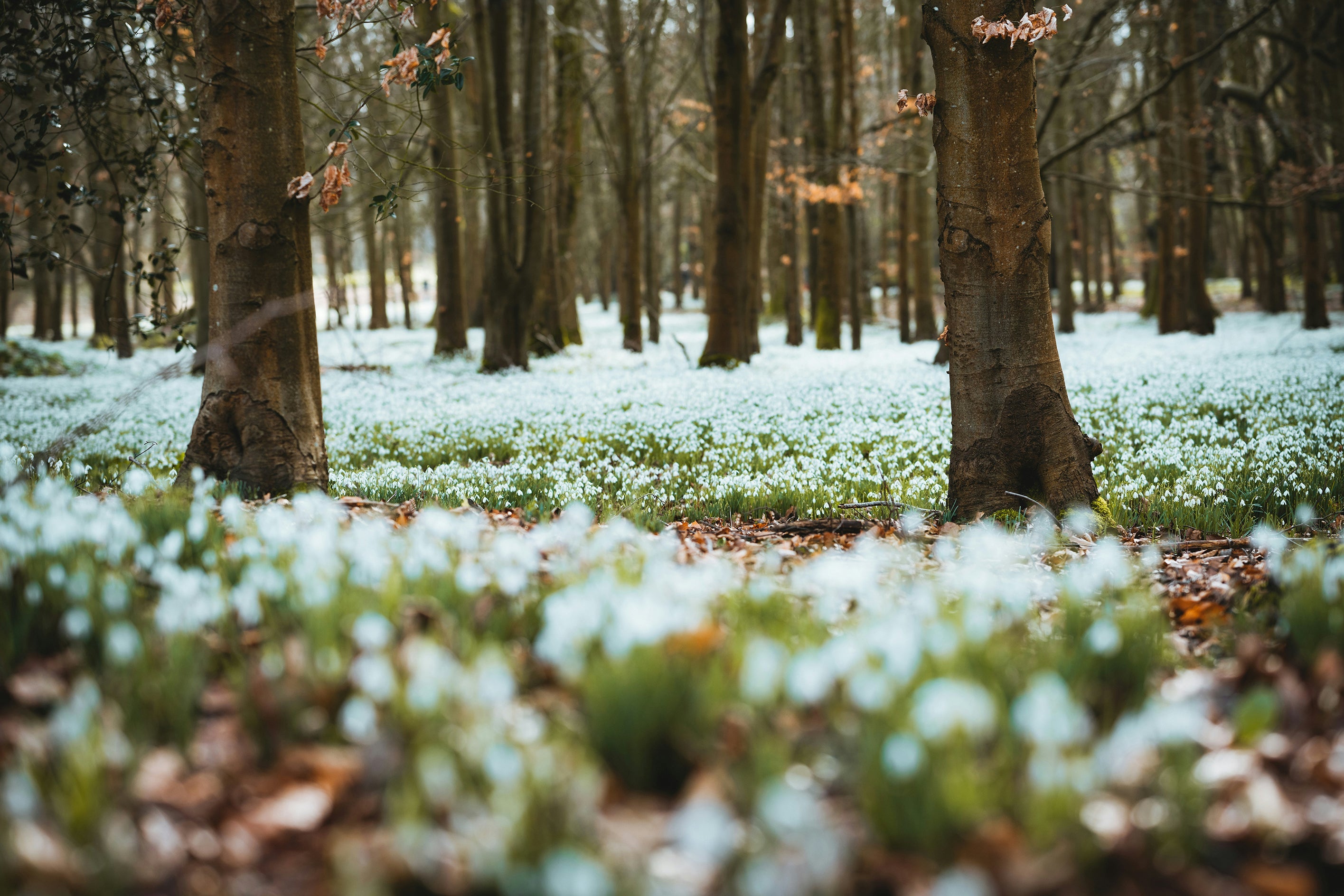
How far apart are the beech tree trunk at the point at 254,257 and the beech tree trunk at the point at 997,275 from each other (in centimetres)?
419

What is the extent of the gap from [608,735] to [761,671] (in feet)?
1.27

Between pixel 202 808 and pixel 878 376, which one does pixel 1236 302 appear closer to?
pixel 878 376

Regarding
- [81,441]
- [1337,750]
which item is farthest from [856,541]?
[81,441]

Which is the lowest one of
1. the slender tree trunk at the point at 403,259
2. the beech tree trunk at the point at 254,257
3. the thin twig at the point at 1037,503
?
the thin twig at the point at 1037,503

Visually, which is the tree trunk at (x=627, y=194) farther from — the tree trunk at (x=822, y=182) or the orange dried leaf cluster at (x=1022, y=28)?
the orange dried leaf cluster at (x=1022, y=28)

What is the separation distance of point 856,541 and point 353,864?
337cm

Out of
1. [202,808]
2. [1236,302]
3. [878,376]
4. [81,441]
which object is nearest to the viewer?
[202,808]

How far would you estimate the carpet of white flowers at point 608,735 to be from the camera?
4.91 feet

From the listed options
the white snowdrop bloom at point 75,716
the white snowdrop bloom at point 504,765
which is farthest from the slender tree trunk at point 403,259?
the white snowdrop bloom at point 504,765

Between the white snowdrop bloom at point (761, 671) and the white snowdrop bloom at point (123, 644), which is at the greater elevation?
the white snowdrop bloom at point (123, 644)

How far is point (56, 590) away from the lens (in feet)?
8.05

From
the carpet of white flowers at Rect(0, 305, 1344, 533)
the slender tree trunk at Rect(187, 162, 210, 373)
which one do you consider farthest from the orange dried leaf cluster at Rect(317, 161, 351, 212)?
the slender tree trunk at Rect(187, 162, 210, 373)

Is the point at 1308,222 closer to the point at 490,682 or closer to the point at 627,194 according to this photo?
the point at 627,194

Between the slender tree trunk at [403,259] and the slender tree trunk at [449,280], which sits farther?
the slender tree trunk at [403,259]
